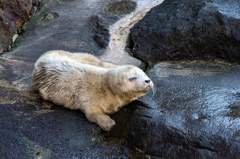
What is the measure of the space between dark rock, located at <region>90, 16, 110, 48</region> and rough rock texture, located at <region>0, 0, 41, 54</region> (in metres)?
1.70

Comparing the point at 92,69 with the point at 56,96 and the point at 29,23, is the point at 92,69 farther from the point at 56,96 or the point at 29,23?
the point at 29,23

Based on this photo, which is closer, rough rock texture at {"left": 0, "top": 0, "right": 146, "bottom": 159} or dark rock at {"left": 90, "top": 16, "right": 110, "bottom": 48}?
rough rock texture at {"left": 0, "top": 0, "right": 146, "bottom": 159}

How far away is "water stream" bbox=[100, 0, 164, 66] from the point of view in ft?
19.4

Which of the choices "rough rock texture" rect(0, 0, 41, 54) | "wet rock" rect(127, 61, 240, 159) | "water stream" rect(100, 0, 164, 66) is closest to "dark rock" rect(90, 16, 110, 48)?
"water stream" rect(100, 0, 164, 66)

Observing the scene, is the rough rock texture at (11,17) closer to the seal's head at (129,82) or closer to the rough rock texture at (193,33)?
the rough rock texture at (193,33)

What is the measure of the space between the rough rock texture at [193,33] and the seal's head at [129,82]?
161cm

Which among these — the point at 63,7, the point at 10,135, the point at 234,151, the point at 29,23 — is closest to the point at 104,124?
the point at 10,135

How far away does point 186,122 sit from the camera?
378 centimetres

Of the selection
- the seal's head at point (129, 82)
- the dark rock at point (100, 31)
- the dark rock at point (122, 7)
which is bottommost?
the dark rock at point (100, 31)

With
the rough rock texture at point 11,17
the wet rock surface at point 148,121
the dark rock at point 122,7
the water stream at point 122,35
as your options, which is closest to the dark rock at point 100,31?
the water stream at point 122,35

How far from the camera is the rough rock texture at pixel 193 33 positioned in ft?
18.3

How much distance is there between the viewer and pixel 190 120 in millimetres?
3803

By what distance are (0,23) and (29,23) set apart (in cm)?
106

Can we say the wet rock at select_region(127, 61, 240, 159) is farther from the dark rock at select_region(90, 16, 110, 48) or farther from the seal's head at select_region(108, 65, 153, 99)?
the dark rock at select_region(90, 16, 110, 48)
